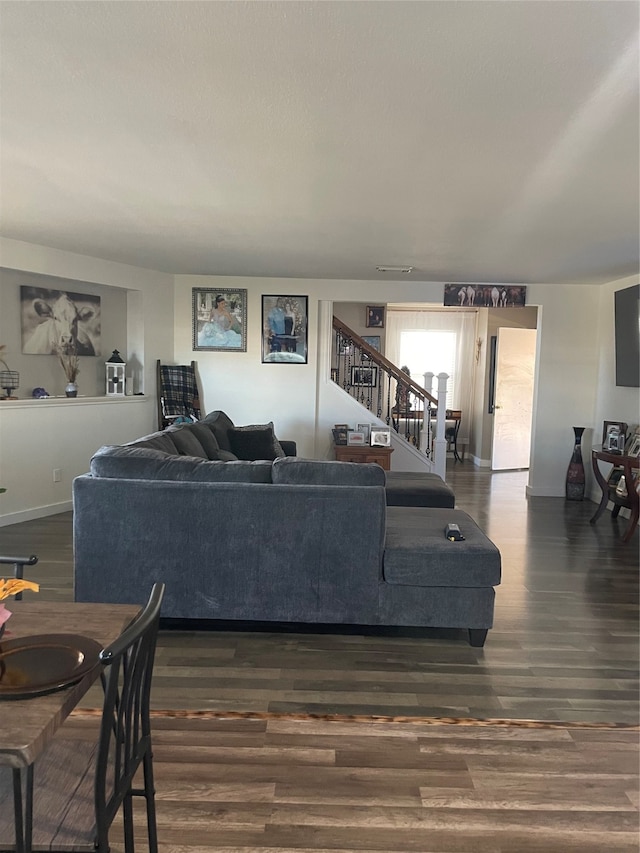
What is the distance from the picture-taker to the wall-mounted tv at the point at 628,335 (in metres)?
6.08

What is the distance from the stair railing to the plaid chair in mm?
1894

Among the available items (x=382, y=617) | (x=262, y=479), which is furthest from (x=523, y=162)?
(x=382, y=617)

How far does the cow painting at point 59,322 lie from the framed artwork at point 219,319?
45.6 inches

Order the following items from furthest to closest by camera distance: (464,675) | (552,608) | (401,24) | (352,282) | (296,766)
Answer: (352,282)
(552,608)
(464,675)
(296,766)
(401,24)

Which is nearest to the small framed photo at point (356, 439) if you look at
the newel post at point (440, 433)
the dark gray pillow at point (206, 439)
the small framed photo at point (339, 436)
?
the small framed photo at point (339, 436)

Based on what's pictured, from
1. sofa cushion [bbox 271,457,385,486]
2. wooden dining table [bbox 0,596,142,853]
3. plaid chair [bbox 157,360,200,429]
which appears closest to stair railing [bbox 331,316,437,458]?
plaid chair [bbox 157,360,200,429]

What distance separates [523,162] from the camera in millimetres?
2957

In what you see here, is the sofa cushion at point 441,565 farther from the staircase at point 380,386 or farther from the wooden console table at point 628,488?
the staircase at point 380,386

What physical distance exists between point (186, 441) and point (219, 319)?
10.7ft

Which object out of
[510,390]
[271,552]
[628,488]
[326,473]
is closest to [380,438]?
[628,488]

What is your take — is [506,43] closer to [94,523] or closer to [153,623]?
[153,623]

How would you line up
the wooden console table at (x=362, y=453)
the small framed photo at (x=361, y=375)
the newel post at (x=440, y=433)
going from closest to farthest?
the wooden console table at (x=362, y=453) → the newel post at (x=440, y=433) → the small framed photo at (x=361, y=375)

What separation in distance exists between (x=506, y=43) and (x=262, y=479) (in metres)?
2.22

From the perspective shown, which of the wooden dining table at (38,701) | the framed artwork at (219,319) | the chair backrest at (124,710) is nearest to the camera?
the wooden dining table at (38,701)
